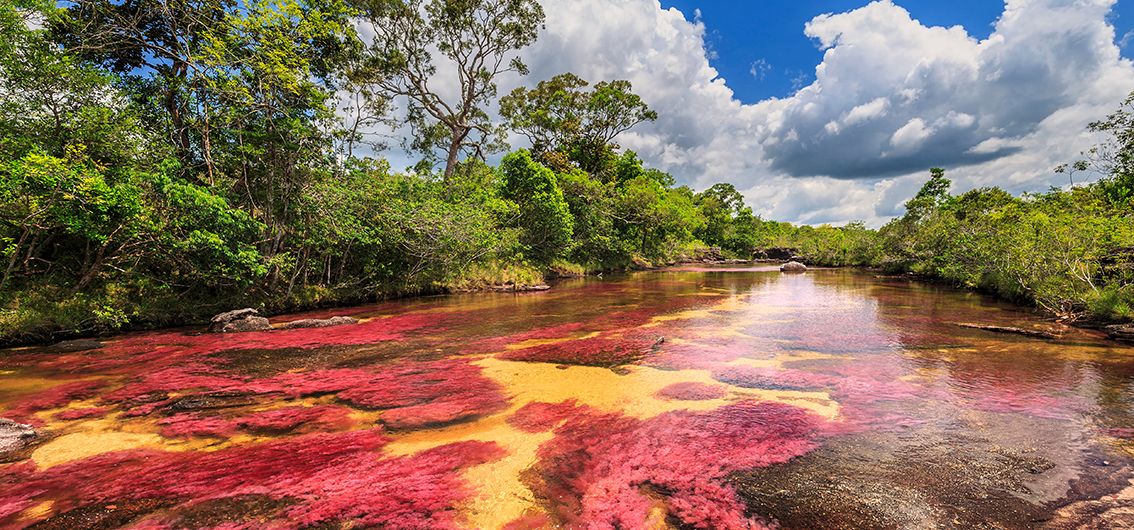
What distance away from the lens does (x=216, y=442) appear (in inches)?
169

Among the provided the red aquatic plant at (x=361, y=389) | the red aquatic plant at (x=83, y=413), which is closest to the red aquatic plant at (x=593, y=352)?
the red aquatic plant at (x=361, y=389)

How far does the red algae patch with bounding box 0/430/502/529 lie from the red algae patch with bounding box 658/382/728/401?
8.73ft

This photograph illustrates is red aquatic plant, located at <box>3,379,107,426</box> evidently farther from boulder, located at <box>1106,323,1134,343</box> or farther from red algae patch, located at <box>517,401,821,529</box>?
boulder, located at <box>1106,323,1134,343</box>

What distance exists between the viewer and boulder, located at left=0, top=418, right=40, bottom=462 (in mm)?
3943

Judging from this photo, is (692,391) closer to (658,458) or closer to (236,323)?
(658,458)

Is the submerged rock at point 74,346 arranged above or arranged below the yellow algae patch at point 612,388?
above

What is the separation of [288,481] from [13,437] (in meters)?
3.17

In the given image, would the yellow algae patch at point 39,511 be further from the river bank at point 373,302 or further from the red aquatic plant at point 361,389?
the river bank at point 373,302

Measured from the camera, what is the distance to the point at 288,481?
3498mm

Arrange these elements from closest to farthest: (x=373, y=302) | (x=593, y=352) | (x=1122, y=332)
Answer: (x=593, y=352), (x=1122, y=332), (x=373, y=302)

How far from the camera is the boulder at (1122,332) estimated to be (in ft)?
27.6

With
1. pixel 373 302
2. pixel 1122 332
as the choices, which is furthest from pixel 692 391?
pixel 373 302

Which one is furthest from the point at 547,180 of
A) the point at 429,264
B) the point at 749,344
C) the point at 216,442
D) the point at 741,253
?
the point at 741,253

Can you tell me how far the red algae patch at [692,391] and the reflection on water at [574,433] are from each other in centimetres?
4
